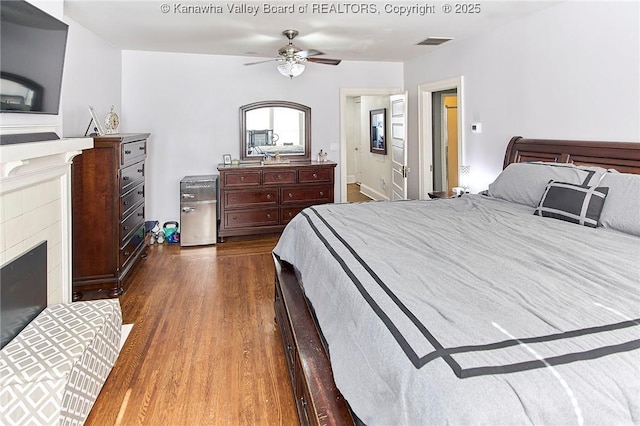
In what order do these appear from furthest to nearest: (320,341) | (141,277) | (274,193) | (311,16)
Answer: (274,193) < (141,277) < (311,16) < (320,341)

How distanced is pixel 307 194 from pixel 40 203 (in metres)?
3.65

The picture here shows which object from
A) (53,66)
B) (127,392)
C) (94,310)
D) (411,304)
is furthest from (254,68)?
(411,304)

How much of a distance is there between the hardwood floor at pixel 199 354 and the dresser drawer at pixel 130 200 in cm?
70

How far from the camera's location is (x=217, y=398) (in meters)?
2.16

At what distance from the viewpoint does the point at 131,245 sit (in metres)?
4.08

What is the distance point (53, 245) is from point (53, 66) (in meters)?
1.13

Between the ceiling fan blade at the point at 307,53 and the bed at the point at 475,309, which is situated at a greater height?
the ceiling fan blade at the point at 307,53

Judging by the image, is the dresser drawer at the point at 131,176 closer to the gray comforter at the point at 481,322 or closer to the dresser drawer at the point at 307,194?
the dresser drawer at the point at 307,194

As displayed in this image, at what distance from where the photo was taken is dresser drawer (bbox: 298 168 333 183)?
5.67m

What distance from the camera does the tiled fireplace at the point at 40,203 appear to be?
1.97 metres

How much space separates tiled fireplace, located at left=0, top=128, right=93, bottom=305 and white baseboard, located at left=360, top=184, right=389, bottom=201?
6.08 meters

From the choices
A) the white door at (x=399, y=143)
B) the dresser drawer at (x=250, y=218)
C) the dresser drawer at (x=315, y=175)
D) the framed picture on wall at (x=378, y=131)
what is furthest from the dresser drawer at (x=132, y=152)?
the framed picture on wall at (x=378, y=131)

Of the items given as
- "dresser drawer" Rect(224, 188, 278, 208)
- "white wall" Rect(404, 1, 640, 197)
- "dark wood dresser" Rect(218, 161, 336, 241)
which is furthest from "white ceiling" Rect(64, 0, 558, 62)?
"dresser drawer" Rect(224, 188, 278, 208)

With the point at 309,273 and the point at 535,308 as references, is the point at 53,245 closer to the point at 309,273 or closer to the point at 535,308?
the point at 309,273
